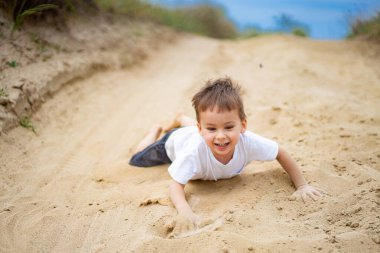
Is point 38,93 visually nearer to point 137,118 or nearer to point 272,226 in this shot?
point 137,118

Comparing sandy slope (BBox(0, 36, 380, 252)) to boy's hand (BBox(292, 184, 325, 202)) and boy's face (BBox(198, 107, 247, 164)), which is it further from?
boy's face (BBox(198, 107, 247, 164))

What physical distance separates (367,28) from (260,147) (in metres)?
6.61

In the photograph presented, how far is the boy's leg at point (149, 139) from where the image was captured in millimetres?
3526

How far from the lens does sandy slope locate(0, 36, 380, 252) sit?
2070 millimetres

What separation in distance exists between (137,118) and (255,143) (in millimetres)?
2086

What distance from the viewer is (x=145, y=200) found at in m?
2.51

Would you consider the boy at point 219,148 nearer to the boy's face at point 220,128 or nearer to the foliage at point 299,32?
the boy's face at point 220,128

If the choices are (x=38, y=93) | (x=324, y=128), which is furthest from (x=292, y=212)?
(x=38, y=93)

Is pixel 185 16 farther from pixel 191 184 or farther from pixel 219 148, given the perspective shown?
pixel 219 148

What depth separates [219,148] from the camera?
2451mm

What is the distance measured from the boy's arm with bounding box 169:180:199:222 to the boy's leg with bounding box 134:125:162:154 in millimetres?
1049

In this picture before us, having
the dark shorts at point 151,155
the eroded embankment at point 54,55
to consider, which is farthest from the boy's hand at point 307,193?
the eroded embankment at point 54,55

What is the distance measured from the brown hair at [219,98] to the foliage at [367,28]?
572 cm

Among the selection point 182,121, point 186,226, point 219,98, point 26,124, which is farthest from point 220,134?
point 26,124
